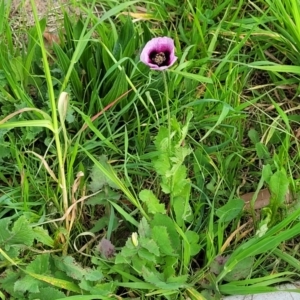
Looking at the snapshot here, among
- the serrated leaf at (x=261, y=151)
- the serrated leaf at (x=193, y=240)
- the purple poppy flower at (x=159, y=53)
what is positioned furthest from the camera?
the serrated leaf at (x=261, y=151)

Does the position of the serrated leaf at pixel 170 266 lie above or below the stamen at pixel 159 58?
below

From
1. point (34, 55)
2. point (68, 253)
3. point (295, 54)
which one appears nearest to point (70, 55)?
point (34, 55)

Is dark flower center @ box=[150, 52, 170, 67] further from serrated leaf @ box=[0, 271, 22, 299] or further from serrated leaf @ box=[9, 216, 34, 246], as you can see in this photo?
serrated leaf @ box=[0, 271, 22, 299]

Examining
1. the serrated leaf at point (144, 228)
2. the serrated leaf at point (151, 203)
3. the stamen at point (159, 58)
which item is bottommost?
the serrated leaf at point (144, 228)

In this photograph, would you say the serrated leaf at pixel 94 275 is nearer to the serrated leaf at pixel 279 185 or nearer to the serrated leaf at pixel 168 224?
the serrated leaf at pixel 168 224

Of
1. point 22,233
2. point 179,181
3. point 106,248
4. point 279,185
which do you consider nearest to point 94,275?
point 106,248

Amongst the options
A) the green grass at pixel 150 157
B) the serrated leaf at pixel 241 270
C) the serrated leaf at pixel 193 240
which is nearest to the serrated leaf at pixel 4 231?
the green grass at pixel 150 157
